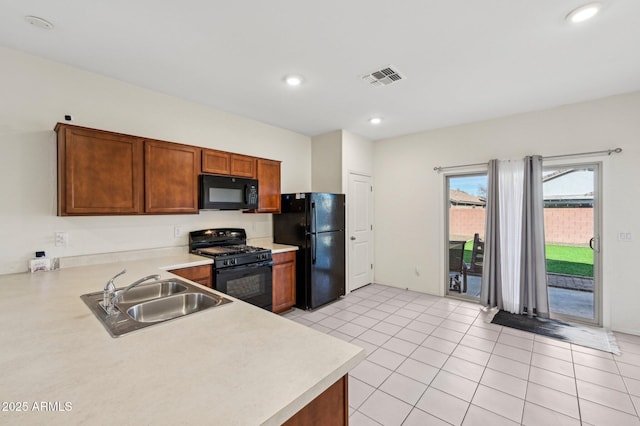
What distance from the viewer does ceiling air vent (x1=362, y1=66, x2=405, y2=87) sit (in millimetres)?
2634

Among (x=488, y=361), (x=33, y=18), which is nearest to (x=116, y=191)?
(x=33, y=18)

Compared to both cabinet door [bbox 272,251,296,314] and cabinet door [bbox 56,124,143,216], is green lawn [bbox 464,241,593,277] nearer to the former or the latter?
cabinet door [bbox 272,251,296,314]

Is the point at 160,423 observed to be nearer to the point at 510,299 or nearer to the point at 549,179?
the point at 510,299

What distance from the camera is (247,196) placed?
353 cm

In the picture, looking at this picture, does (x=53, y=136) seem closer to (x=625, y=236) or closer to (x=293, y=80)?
(x=293, y=80)

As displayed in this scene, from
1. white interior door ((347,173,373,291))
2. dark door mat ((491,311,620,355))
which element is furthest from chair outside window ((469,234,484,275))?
white interior door ((347,173,373,291))

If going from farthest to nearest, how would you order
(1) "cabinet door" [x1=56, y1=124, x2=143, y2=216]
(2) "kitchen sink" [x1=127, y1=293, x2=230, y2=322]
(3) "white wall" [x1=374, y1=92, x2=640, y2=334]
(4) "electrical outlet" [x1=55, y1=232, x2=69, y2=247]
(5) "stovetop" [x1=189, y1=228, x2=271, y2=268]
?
Result: (3) "white wall" [x1=374, y1=92, x2=640, y2=334], (5) "stovetop" [x1=189, y1=228, x2=271, y2=268], (4) "electrical outlet" [x1=55, y1=232, x2=69, y2=247], (1) "cabinet door" [x1=56, y1=124, x2=143, y2=216], (2) "kitchen sink" [x1=127, y1=293, x2=230, y2=322]

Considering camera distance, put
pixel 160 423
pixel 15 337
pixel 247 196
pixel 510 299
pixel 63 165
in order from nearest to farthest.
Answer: pixel 160 423 < pixel 15 337 < pixel 63 165 < pixel 247 196 < pixel 510 299

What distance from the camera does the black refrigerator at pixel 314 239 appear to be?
3.82m

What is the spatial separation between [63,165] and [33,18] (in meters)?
1.04

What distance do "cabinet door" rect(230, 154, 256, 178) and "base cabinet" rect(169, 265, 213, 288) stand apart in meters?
1.24

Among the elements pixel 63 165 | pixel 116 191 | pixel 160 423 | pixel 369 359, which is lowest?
pixel 369 359

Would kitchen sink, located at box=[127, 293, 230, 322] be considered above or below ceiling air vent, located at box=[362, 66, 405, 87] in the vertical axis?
below

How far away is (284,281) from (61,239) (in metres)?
2.35
